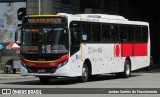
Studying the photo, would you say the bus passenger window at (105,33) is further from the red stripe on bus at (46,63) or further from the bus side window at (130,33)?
the red stripe on bus at (46,63)

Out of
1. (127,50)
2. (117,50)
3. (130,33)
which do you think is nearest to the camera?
(117,50)

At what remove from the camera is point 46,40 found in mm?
24188

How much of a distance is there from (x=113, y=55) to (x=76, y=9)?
14.6m

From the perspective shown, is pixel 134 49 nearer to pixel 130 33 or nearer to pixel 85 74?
pixel 130 33

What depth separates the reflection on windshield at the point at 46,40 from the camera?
24.1 metres

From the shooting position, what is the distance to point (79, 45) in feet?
82.1

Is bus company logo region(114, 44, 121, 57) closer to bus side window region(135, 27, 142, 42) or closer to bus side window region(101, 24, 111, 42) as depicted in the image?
bus side window region(101, 24, 111, 42)

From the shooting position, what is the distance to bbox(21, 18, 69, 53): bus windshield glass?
Answer: 2411 centimetres

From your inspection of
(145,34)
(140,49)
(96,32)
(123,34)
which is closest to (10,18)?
(145,34)

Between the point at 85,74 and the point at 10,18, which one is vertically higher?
the point at 10,18

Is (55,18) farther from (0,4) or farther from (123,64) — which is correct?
(0,4)

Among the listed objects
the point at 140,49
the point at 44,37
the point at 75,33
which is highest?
the point at 75,33

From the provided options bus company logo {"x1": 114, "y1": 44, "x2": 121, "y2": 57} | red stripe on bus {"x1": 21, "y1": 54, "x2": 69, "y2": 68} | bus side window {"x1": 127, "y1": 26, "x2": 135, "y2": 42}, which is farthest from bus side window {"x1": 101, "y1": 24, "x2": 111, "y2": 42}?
red stripe on bus {"x1": 21, "y1": 54, "x2": 69, "y2": 68}

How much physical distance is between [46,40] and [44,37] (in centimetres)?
19
